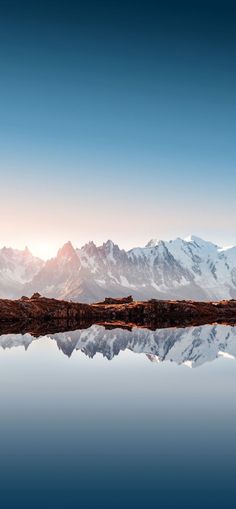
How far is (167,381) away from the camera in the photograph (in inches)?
1734

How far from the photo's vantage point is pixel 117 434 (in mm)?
26906

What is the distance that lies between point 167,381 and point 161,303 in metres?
123

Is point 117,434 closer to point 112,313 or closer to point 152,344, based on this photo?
point 152,344

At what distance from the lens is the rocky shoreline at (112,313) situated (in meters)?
128

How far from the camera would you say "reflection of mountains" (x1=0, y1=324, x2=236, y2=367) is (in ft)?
205

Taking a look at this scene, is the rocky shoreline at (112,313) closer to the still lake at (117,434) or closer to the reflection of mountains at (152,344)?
the reflection of mountains at (152,344)

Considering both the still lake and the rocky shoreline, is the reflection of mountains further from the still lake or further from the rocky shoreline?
the rocky shoreline

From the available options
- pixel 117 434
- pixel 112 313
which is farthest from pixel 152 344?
pixel 112 313

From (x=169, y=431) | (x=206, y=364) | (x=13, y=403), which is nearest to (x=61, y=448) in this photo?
(x=169, y=431)

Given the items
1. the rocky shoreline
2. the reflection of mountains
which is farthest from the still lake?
the rocky shoreline

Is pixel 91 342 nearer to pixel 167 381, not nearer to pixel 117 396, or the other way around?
pixel 167 381

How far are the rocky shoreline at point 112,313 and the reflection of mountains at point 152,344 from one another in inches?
1458

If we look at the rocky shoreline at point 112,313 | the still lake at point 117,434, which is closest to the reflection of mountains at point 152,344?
the still lake at point 117,434

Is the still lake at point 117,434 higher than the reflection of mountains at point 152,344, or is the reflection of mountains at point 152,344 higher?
the reflection of mountains at point 152,344
